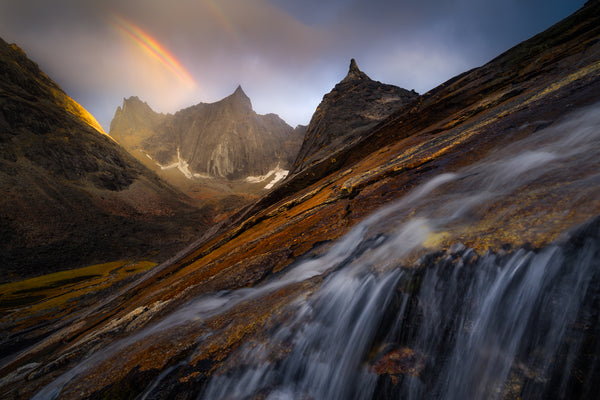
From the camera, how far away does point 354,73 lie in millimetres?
36219

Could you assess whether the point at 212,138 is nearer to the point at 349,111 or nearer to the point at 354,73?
the point at 354,73

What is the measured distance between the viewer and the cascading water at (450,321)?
6.17 ft

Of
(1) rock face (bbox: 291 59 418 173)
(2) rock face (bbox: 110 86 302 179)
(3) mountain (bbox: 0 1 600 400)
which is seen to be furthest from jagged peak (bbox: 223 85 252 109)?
(3) mountain (bbox: 0 1 600 400)

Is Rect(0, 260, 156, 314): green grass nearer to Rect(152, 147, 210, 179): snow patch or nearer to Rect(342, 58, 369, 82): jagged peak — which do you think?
Rect(342, 58, 369, 82): jagged peak

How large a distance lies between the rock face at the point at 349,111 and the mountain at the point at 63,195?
93.0 feet

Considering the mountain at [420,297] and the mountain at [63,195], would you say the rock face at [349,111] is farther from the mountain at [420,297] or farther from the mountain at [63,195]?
the mountain at [63,195]

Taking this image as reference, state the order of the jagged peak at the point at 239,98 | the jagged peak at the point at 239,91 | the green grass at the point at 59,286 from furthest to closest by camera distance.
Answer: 1. the jagged peak at the point at 239,91
2. the jagged peak at the point at 239,98
3. the green grass at the point at 59,286

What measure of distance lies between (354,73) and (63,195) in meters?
57.6

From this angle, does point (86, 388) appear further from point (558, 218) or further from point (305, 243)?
point (558, 218)

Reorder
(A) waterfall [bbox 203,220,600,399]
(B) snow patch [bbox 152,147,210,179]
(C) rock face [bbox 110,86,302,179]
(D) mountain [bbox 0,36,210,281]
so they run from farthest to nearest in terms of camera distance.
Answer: (C) rock face [bbox 110,86,302,179] → (B) snow patch [bbox 152,147,210,179] → (D) mountain [bbox 0,36,210,281] → (A) waterfall [bbox 203,220,600,399]

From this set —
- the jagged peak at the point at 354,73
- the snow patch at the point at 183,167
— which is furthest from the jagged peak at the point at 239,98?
the jagged peak at the point at 354,73

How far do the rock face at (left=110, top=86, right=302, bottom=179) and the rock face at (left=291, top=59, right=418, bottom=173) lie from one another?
266ft

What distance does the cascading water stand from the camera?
1880 mm

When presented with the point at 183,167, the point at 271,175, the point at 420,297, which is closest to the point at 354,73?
the point at 420,297
